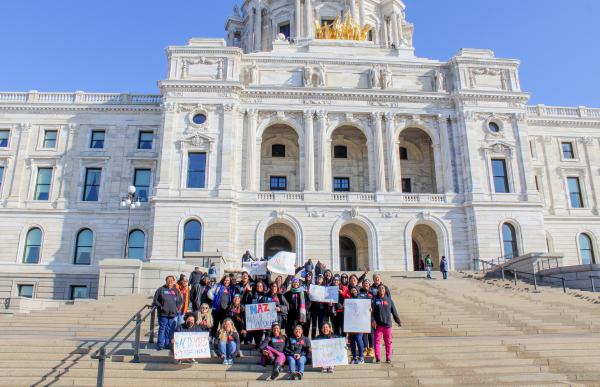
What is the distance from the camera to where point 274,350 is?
36.1 ft

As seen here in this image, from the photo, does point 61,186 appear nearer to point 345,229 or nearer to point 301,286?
point 345,229

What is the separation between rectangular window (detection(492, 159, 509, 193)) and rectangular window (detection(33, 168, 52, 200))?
35.6m

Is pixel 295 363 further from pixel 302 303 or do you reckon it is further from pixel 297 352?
pixel 302 303

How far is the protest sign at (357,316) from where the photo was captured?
11648 millimetres

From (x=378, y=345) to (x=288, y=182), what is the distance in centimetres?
2835

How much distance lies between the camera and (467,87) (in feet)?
123

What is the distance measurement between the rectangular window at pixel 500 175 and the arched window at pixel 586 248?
422 inches

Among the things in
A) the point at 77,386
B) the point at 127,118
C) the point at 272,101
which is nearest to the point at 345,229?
the point at 272,101

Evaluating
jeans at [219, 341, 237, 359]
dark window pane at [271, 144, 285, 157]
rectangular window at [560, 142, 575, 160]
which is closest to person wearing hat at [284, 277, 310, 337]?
jeans at [219, 341, 237, 359]

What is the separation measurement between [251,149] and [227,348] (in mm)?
25431

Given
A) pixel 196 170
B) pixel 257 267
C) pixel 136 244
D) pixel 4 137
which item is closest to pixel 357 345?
pixel 257 267

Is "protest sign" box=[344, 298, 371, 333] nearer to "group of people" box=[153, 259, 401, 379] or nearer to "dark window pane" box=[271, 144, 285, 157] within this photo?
"group of people" box=[153, 259, 401, 379]

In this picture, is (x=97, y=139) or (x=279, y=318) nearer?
(x=279, y=318)

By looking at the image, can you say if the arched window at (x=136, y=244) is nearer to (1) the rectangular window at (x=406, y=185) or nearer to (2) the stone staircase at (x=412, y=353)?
(2) the stone staircase at (x=412, y=353)
